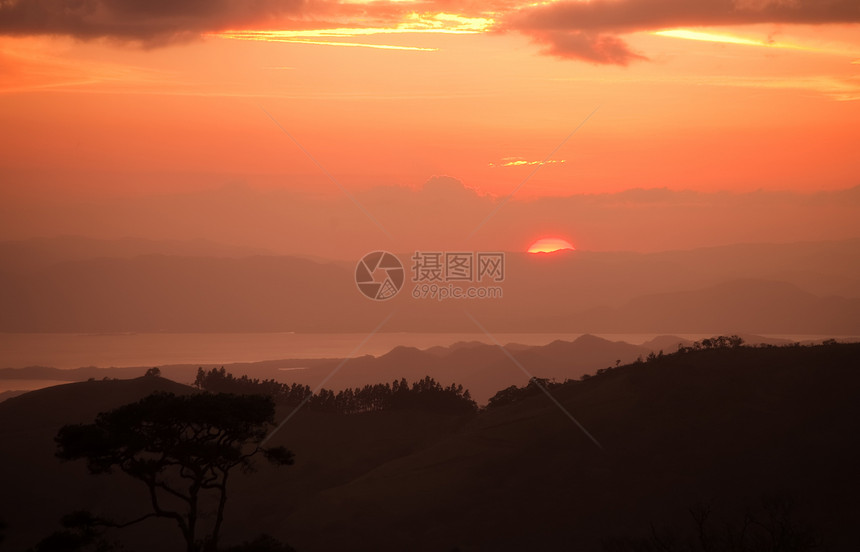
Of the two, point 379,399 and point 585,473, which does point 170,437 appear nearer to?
point 585,473

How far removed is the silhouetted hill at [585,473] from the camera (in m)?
47.5

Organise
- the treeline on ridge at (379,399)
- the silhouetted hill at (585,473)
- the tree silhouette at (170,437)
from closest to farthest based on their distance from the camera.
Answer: the tree silhouette at (170,437)
the silhouetted hill at (585,473)
the treeline on ridge at (379,399)

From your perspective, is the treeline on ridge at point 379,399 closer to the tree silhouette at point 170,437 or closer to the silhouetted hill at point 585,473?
the silhouetted hill at point 585,473

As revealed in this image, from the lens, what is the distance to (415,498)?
55.0m

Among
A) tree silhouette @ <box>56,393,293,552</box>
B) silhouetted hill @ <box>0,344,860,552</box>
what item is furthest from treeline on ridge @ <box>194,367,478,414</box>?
tree silhouette @ <box>56,393,293,552</box>

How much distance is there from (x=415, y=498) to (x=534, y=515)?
9.11 metres

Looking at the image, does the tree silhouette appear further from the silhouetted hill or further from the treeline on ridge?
the treeline on ridge

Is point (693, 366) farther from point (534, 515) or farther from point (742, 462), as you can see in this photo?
point (534, 515)

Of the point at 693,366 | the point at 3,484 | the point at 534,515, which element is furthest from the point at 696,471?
the point at 3,484

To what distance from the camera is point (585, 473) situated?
5406 cm

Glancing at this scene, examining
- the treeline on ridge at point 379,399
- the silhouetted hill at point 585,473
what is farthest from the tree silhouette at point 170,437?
the treeline on ridge at point 379,399

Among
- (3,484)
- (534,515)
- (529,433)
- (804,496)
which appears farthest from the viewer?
(3,484)

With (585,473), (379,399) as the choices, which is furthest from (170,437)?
(379,399)

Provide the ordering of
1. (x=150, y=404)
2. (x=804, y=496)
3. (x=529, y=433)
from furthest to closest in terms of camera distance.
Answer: (x=529, y=433) → (x=804, y=496) → (x=150, y=404)
